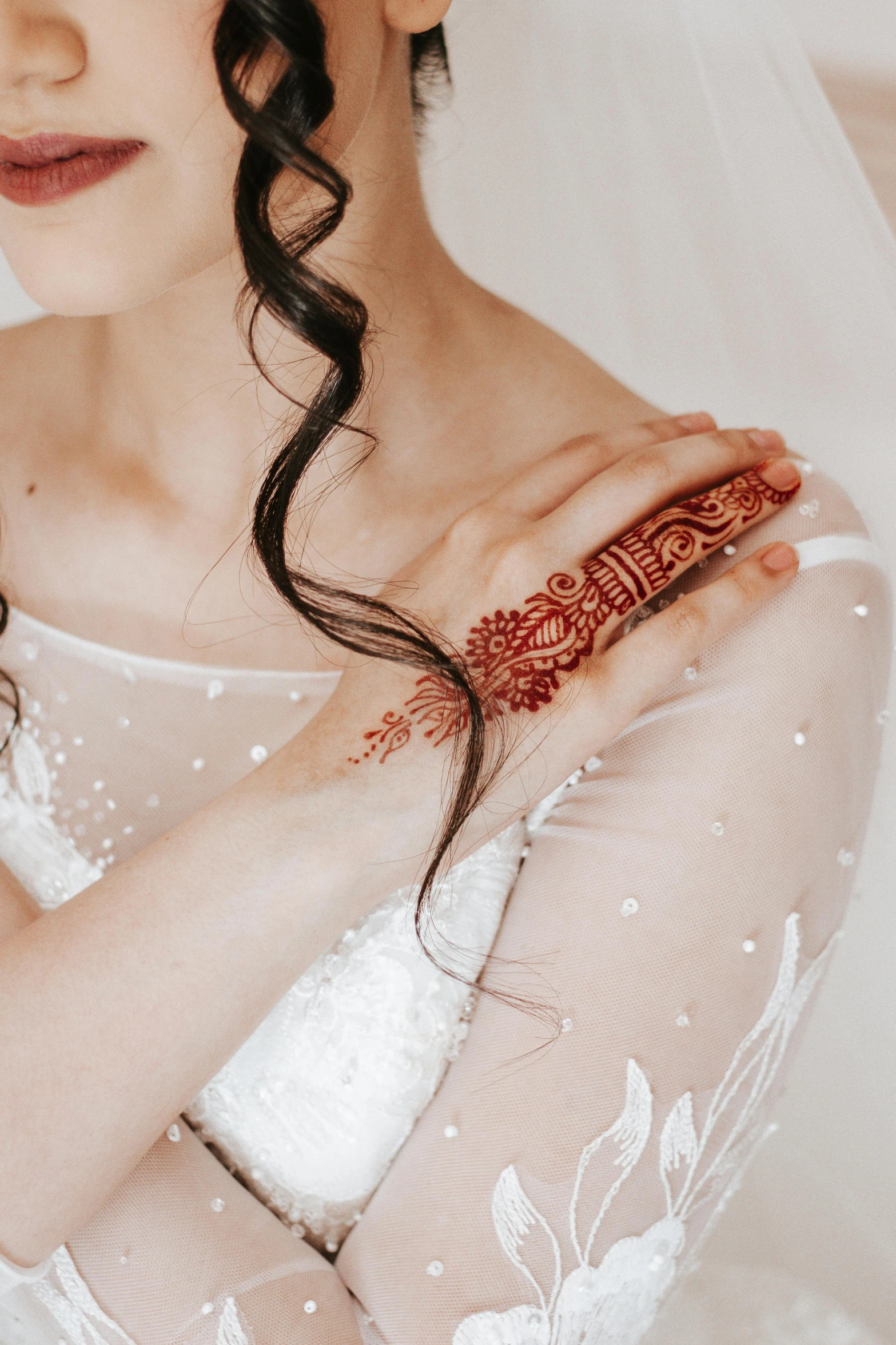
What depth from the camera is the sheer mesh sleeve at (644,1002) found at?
37.1 inches

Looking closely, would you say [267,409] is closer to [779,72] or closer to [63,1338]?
[779,72]

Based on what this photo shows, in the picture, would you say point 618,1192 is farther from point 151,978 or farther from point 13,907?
point 13,907

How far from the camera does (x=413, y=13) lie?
99cm

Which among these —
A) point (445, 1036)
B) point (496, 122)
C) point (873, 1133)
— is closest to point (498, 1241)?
point (445, 1036)

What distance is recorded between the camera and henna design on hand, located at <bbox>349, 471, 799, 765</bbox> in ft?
3.05

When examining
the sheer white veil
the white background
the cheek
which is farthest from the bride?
the white background

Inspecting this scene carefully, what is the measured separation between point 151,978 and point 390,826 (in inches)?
8.9

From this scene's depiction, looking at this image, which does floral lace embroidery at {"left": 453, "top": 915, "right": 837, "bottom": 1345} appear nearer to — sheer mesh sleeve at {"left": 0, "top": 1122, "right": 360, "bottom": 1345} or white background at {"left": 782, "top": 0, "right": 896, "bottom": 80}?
sheer mesh sleeve at {"left": 0, "top": 1122, "right": 360, "bottom": 1345}

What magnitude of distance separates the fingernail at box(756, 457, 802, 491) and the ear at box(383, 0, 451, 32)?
50cm

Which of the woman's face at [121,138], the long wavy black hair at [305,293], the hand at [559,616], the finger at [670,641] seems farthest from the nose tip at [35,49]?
the finger at [670,641]

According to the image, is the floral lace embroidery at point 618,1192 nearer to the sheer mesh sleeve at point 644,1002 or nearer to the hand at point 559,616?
the sheer mesh sleeve at point 644,1002

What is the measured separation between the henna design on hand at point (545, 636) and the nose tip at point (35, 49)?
0.52 meters

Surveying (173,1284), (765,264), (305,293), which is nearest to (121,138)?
(305,293)

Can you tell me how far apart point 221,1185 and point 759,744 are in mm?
640
